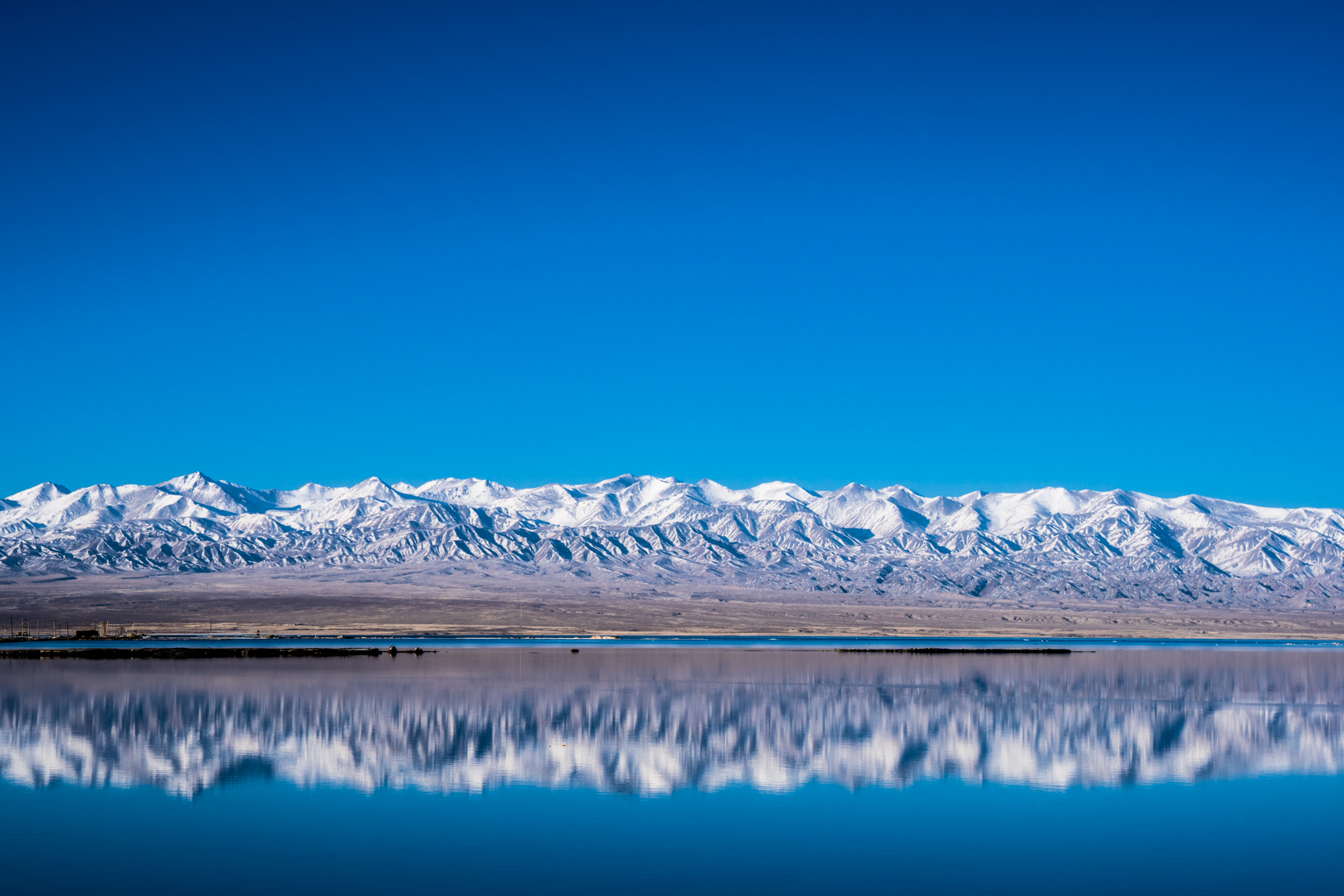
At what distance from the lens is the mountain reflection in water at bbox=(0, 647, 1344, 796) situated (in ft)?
124

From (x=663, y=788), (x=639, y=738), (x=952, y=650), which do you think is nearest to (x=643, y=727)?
(x=639, y=738)

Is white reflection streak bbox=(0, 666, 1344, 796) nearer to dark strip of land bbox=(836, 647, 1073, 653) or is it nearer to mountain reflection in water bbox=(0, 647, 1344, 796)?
mountain reflection in water bbox=(0, 647, 1344, 796)

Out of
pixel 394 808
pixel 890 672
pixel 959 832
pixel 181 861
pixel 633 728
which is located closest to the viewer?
pixel 181 861

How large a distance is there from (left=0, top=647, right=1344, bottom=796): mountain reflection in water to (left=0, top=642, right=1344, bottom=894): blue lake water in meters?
0.24

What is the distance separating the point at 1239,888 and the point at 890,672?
2492 inches

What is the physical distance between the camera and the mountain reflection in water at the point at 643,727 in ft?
124

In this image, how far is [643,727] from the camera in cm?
4928

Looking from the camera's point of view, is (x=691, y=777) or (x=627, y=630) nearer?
(x=691, y=777)

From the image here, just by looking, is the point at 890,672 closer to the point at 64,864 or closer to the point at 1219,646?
the point at 64,864

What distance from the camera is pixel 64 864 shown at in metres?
24.6

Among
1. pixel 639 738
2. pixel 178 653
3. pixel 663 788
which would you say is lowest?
pixel 178 653

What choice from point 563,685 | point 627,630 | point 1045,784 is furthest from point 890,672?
point 627,630

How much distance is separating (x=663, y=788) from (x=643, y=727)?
14427 mm

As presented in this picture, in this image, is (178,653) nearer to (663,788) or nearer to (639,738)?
(639,738)
